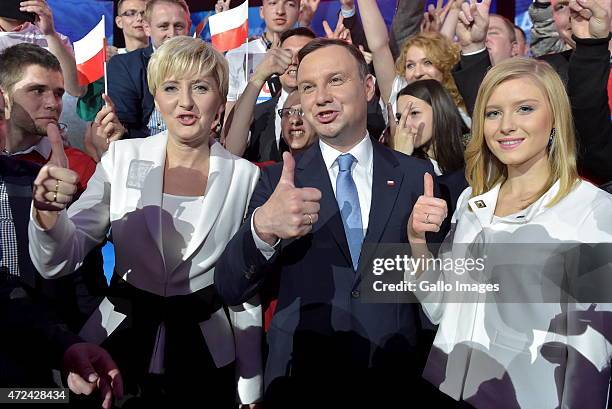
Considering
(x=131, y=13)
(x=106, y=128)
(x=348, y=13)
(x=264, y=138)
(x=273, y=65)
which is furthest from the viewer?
(x=348, y=13)

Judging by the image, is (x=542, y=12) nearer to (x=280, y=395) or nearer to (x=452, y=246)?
(x=452, y=246)

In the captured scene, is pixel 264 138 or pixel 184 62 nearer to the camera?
pixel 184 62

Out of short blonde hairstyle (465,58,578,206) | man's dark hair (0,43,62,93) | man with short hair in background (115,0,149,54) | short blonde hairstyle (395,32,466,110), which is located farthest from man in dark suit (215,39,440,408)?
man with short hair in background (115,0,149,54)

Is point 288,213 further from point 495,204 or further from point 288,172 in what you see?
point 495,204

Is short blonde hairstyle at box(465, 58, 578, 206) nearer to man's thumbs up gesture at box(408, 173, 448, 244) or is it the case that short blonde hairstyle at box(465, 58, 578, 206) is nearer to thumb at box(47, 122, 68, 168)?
man's thumbs up gesture at box(408, 173, 448, 244)

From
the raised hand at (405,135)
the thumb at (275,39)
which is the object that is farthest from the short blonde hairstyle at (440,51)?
the thumb at (275,39)

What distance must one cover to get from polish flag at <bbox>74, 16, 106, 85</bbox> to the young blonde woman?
2202mm

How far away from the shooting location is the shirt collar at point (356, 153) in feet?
8.18

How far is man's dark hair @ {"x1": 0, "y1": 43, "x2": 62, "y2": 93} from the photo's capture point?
3.04 metres

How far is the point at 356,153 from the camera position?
2.51 meters

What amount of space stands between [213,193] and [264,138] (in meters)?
1.31

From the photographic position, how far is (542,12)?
5.02m

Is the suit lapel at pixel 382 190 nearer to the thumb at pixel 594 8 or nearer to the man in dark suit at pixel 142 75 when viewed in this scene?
the thumb at pixel 594 8

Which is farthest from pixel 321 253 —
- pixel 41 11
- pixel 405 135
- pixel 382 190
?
pixel 41 11
